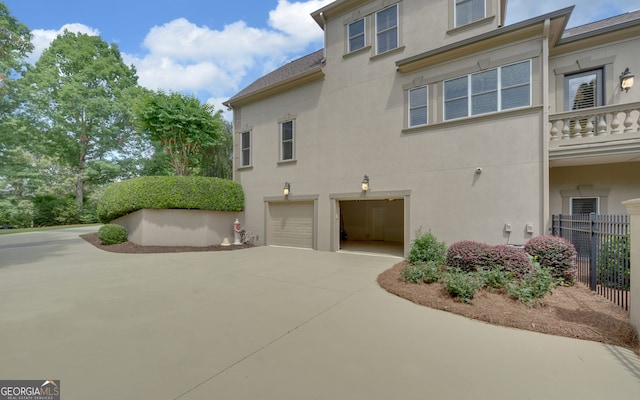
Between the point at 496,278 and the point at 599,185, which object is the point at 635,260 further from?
the point at 599,185

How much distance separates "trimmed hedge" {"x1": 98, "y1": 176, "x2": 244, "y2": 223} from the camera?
34.3 feet

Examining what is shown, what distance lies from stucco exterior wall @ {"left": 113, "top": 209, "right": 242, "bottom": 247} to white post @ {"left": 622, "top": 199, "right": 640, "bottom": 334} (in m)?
12.1

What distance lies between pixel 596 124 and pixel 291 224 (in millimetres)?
10108

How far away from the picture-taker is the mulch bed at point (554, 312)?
128 inches

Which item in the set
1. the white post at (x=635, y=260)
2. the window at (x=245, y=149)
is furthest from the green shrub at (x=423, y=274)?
the window at (x=245, y=149)

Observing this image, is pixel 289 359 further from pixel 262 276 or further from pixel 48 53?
pixel 48 53

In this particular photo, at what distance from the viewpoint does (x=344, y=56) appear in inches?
386

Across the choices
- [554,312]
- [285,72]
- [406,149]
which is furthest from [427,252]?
[285,72]

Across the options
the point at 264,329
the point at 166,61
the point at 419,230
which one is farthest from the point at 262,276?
the point at 166,61

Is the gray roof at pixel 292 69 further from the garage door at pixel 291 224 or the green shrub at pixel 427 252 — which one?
the green shrub at pixel 427 252

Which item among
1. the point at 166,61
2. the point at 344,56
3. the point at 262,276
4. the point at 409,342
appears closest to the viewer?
the point at 409,342

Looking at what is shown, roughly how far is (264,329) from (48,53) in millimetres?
30313

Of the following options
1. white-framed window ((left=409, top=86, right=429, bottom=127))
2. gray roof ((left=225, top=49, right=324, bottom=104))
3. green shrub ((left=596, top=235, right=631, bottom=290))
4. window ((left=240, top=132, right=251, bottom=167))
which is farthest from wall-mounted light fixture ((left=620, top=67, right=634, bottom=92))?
window ((left=240, top=132, right=251, bottom=167))

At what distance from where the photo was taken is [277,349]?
297 cm
